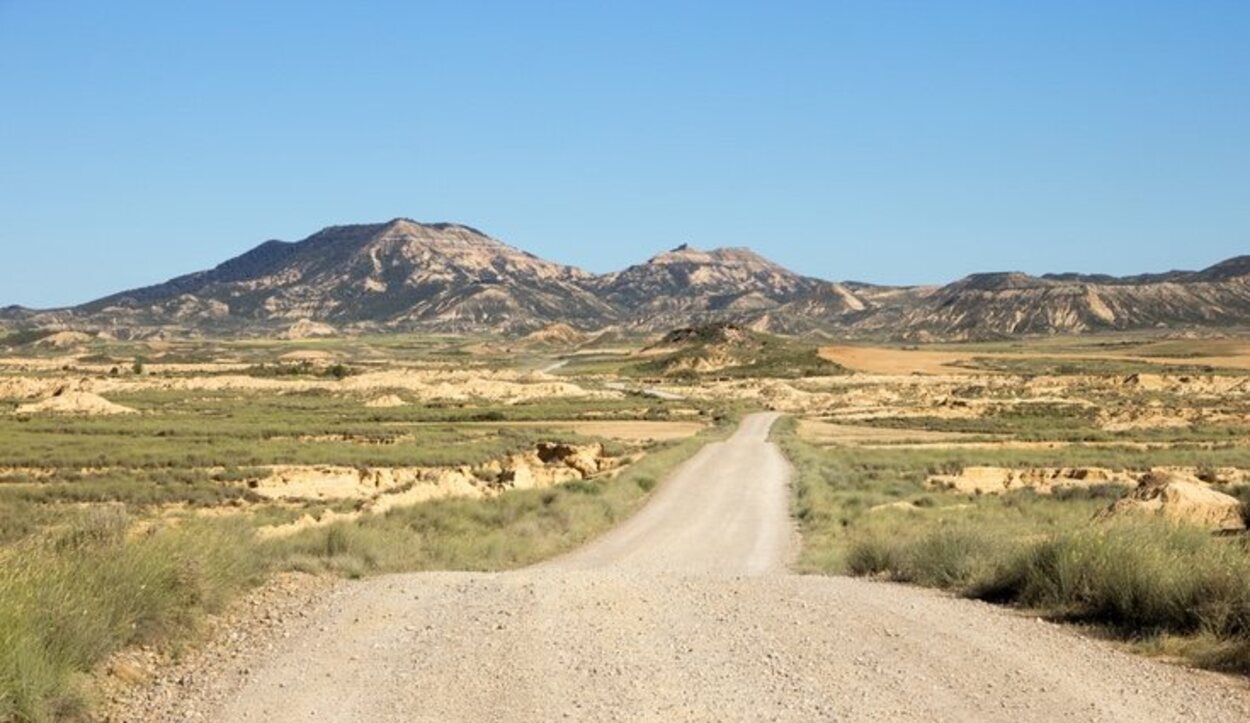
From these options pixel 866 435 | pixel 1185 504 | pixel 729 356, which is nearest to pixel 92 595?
pixel 1185 504

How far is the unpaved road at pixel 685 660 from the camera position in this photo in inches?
353

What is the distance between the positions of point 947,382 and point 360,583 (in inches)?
4501

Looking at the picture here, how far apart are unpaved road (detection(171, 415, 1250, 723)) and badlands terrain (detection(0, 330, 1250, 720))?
0.14 feet

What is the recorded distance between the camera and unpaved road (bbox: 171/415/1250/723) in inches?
353

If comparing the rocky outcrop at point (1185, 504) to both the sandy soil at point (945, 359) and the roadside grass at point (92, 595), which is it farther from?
the sandy soil at point (945, 359)

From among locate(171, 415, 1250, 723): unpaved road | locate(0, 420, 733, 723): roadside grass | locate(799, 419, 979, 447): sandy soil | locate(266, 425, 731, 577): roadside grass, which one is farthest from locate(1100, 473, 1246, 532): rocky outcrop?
locate(799, 419, 979, 447): sandy soil

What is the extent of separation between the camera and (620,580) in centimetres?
1430

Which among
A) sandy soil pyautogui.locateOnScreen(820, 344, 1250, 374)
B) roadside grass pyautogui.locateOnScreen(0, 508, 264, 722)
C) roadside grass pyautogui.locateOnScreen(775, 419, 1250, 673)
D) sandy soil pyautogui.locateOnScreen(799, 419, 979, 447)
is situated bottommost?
sandy soil pyautogui.locateOnScreen(799, 419, 979, 447)

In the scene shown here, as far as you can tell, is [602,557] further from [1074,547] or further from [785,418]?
[785,418]

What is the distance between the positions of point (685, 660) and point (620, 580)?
13.2ft

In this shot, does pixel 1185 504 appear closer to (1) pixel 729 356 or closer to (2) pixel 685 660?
(2) pixel 685 660

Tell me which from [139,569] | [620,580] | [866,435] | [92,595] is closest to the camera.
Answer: [92,595]

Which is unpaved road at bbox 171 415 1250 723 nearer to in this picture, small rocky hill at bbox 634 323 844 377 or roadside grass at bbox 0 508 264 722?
roadside grass at bbox 0 508 264 722

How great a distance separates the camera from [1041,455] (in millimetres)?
53031
